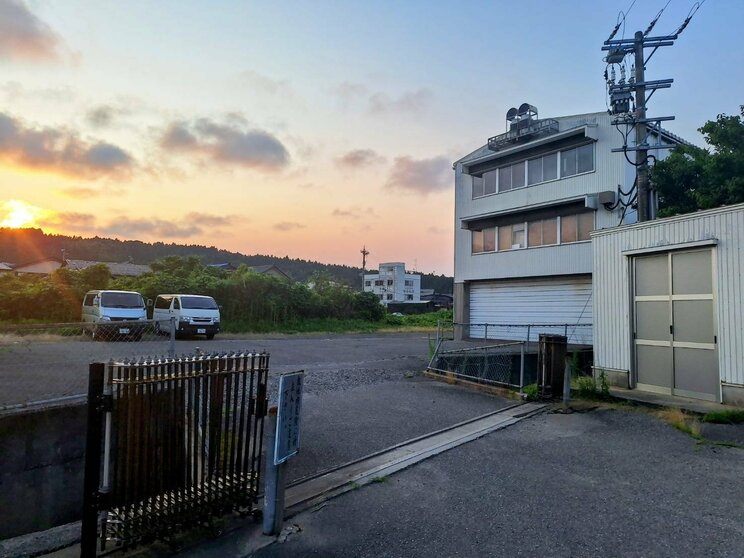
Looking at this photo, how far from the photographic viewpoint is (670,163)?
57.0 feet

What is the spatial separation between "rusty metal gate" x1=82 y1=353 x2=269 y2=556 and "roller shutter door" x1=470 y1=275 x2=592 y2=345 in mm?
15139

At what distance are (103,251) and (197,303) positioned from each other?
69.3 meters

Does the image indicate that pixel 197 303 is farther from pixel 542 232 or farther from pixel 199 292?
pixel 542 232

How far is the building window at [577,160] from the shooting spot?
1941 centimetres

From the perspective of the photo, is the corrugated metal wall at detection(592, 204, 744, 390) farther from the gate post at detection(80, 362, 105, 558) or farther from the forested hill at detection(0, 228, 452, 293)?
the forested hill at detection(0, 228, 452, 293)

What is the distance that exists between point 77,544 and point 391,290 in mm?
84988

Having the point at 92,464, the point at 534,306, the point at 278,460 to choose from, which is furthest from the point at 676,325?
the point at 534,306

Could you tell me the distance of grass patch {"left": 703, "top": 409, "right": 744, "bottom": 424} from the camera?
7.21m

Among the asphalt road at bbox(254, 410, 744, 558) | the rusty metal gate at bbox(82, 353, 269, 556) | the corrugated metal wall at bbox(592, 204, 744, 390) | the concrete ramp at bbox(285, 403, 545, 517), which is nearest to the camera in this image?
the rusty metal gate at bbox(82, 353, 269, 556)

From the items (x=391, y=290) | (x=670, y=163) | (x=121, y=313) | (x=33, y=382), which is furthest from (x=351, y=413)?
(x=391, y=290)

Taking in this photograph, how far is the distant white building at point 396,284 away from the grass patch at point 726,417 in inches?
3115

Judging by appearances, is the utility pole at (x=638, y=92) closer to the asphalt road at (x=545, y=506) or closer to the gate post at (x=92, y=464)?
the asphalt road at (x=545, y=506)

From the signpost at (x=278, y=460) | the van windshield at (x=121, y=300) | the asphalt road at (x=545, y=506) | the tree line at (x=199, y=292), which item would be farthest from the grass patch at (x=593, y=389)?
the tree line at (x=199, y=292)

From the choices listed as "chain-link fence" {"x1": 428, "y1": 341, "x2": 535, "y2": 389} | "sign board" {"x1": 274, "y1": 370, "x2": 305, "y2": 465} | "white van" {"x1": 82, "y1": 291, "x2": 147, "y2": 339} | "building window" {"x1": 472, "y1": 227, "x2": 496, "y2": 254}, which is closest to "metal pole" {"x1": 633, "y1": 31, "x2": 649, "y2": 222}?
"chain-link fence" {"x1": 428, "y1": 341, "x2": 535, "y2": 389}
